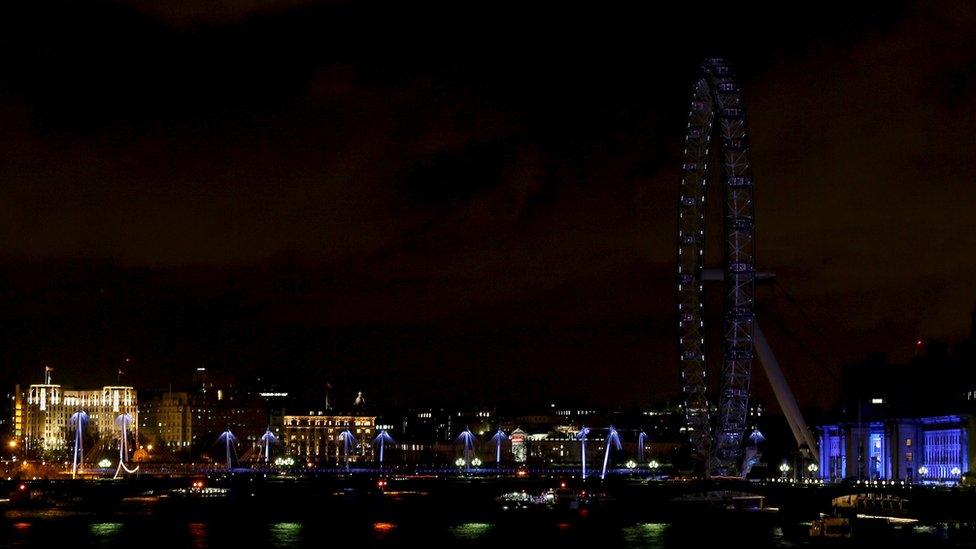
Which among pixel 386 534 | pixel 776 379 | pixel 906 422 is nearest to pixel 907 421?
pixel 906 422

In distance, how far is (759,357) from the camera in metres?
111

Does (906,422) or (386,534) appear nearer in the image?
(386,534)

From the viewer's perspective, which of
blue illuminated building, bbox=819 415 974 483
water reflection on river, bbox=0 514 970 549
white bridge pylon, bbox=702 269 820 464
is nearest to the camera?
water reflection on river, bbox=0 514 970 549

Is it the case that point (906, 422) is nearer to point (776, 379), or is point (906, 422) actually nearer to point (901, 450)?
point (901, 450)

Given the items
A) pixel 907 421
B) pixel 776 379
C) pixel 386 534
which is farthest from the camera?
pixel 907 421

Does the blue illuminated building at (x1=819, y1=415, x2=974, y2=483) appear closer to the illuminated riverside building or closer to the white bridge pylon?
the illuminated riverside building

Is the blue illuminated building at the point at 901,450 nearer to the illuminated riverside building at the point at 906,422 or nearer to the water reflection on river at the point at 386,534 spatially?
the illuminated riverside building at the point at 906,422

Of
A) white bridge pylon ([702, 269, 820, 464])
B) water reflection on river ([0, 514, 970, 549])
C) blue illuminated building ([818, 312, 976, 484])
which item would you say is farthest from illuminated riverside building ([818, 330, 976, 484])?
water reflection on river ([0, 514, 970, 549])

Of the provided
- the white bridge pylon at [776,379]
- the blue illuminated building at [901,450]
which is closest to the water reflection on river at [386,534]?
the white bridge pylon at [776,379]

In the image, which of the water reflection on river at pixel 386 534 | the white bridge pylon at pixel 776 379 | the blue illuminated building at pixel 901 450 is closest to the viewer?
the water reflection on river at pixel 386 534

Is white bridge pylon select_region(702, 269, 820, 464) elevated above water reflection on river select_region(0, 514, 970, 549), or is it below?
above

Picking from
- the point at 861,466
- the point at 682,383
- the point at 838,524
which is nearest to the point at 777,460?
the point at 861,466

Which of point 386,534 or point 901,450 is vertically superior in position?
point 901,450

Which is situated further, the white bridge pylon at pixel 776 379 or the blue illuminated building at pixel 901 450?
the blue illuminated building at pixel 901 450
